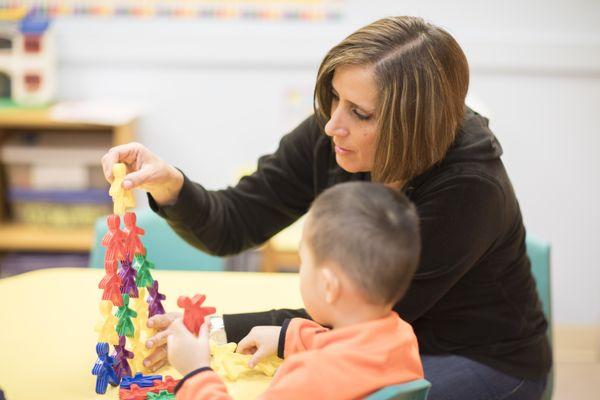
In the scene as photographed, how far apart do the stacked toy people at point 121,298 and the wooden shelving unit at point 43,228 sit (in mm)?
1713

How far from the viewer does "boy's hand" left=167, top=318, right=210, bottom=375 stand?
3.75ft

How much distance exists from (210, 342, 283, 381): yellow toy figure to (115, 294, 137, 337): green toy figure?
0.50ft

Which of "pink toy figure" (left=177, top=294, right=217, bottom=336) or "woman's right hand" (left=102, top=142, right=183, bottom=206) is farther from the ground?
"woman's right hand" (left=102, top=142, right=183, bottom=206)

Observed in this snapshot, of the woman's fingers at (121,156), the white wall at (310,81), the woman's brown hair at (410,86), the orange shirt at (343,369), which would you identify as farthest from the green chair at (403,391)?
the white wall at (310,81)

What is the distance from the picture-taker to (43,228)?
322 cm

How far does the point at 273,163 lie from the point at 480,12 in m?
1.73

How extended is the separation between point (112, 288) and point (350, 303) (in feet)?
1.32

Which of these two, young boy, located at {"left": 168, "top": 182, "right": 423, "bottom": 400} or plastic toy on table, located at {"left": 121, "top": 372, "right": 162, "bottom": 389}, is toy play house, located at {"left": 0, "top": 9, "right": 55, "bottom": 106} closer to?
plastic toy on table, located at {"left": 121, "top": 372, "right": 162, "bottom": 389}

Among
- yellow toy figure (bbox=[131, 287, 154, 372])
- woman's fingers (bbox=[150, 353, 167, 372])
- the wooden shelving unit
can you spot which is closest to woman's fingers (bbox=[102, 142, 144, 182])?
yellow toy figure (bbox=[131, 287, 154, 372])

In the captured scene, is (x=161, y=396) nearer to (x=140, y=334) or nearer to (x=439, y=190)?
(x=140, y=334)

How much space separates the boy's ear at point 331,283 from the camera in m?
1.11

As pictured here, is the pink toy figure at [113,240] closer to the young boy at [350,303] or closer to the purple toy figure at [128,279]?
the purple toy figure at [128,279]

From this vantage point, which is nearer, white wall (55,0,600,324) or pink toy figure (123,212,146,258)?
pink toy figure (123,212,146,258)

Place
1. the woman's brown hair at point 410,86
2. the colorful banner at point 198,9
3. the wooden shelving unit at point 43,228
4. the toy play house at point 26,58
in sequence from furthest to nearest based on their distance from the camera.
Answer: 1. the colorful banner at point 198,9
2. the toy play house at point 26,58
3. the wooden shelving unit at point 43,228
4. the woman's brown hair at point 410,86
